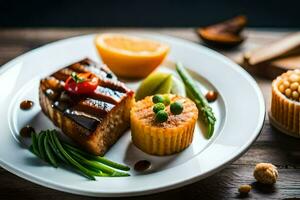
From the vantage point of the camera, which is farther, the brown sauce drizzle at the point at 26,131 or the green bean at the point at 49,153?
the brown sauce drizzle at the point at 26,131

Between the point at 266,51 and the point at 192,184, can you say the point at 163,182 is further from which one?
the point at 266,51

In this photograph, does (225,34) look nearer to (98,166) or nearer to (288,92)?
(288,92)

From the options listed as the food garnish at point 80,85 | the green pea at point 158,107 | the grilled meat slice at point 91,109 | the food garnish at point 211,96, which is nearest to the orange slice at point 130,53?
the grilled meat slice at point 91,109

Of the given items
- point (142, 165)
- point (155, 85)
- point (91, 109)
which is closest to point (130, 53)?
point (155, 85)

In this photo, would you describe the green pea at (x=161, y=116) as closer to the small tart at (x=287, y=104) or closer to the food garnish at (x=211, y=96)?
the food garnish at (x=211, y=96)

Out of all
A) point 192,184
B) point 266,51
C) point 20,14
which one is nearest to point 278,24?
point 266,51

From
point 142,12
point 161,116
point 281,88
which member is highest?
point 161,116

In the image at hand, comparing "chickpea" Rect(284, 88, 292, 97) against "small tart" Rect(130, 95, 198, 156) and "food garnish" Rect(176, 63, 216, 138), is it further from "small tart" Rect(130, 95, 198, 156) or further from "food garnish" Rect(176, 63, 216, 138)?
"small tart" Rect(130, 95, 198, 156)
